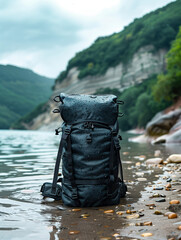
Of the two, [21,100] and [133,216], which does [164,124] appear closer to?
[133,216]

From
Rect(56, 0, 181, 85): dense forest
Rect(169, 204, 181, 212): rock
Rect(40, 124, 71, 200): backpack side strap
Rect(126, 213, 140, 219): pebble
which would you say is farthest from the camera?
Rect(56, 0, 181, 85): dense forest

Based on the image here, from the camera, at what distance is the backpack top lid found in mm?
3652

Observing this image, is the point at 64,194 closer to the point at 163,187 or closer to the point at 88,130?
the point at 88,130

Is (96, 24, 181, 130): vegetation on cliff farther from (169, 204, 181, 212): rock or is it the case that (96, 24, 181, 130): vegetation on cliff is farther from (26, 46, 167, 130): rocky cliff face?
(169, 204, 181, 212): rock

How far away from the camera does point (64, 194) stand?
368 centimetres

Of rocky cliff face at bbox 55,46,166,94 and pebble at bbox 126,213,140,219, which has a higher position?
rocky cliff face at bbox 55,46,166,94

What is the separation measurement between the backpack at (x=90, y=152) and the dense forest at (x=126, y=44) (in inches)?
2407

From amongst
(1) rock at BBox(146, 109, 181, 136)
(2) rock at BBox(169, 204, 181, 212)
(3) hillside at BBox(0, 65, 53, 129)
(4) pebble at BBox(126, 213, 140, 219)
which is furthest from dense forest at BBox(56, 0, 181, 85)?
(4) pebble at BBox(126, 213, 140, 219)

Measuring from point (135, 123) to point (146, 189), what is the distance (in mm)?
62982

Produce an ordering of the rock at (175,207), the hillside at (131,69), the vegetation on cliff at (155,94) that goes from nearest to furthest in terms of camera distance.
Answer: the rock at (175,207)
the vegetation on cliff at (155,94)
the hillside at (131,69)

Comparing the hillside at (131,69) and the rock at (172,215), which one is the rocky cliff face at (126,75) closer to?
the hillside at (131,69)

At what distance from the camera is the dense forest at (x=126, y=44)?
7403 cm

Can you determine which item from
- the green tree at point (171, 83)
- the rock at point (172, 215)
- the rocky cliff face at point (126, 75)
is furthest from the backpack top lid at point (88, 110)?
the rocky cliff face at point (126, 75)

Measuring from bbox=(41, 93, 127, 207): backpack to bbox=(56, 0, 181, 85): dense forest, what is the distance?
6114cm
